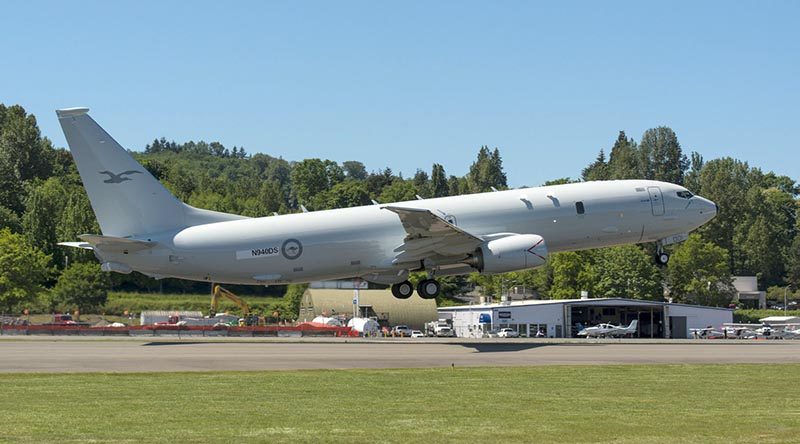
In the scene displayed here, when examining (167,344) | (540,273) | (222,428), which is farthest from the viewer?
(540,273)

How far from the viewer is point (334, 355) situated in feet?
143

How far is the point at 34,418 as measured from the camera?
23.1 meters

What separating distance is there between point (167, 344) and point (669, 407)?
3075cm

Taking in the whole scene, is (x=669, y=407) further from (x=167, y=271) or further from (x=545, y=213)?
(x=167, y=271)

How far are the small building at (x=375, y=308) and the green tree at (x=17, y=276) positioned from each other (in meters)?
32.2

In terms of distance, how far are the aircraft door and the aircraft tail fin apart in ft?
78.4

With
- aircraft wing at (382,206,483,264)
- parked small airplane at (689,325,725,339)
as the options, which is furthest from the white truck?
aircraft wing at (382,206,483,264)

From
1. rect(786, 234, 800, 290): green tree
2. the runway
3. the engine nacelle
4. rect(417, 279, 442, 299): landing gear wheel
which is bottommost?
the runway

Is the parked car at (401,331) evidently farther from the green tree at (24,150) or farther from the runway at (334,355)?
the green tree at (24,150)

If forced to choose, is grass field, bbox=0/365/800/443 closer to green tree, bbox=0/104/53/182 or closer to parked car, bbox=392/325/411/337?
parked car, bbox=392/325/411/337

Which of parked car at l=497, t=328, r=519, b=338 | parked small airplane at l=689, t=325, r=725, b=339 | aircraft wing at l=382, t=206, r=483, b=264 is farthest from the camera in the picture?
parked car at l=497, t=328, r=519, b=338

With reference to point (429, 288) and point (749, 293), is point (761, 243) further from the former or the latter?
point (429, 288)

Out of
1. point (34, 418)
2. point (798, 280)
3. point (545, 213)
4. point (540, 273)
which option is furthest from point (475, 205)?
point (798, 280)

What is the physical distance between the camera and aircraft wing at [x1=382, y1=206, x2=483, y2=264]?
50.0 metres
